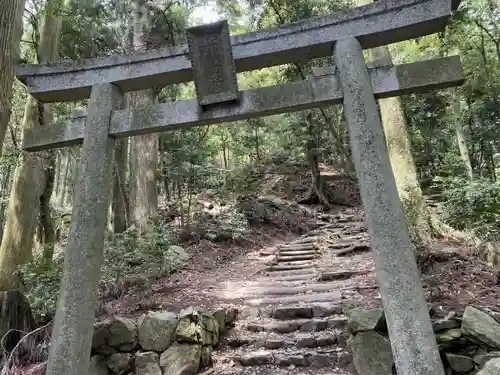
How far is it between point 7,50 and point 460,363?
545 centimetres

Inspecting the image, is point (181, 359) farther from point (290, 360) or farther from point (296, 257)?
point (296, 257)

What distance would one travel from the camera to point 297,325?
514 centimetres

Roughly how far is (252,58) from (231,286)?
4.75 metres

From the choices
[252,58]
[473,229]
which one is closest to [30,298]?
[252,58]

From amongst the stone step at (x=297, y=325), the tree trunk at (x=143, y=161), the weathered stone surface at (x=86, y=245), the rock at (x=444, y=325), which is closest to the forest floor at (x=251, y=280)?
the rock at (x=444, y=325)

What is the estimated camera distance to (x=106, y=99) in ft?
13.1

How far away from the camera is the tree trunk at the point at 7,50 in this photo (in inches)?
153

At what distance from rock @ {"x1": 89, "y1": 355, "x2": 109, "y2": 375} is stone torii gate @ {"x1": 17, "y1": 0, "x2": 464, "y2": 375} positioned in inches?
47.0

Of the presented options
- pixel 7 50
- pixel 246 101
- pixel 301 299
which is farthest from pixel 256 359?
pixel 7 50

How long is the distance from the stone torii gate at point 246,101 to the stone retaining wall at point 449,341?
1.06 metres

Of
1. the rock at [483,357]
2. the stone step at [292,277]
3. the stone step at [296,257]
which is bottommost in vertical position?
the rock at [483,357]

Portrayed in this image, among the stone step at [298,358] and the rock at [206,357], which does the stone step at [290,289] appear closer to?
the stone step at [298,358]

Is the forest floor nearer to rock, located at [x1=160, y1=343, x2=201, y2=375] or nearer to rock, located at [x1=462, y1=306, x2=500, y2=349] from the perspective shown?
rock, located at [x1=462, y1=306, x2=500, y2=349]

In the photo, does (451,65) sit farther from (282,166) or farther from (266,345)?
(282,166)
